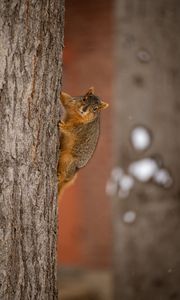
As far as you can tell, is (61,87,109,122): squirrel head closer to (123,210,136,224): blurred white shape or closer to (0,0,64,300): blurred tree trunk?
(0,0,64,300): blurred tree trunk

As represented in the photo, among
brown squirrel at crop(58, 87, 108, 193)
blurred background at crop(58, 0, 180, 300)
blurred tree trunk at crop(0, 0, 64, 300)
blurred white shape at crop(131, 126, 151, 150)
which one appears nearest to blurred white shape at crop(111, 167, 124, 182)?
blurred background at crop(58, 0, 180, 300)

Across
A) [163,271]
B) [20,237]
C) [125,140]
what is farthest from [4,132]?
[163,271]

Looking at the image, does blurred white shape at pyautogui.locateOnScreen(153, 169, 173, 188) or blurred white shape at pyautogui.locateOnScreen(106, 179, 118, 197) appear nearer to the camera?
blurred white shape at pyautogui.locateOnScreen(153, 169, 173, 188)

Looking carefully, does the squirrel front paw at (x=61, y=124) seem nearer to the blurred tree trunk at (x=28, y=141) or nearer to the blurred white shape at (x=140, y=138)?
the blurred tree trunk at (x=28, y=141)

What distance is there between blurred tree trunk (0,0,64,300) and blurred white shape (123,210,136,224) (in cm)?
214

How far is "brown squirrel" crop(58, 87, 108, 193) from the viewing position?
85.7 inches

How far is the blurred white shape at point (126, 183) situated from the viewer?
407cm

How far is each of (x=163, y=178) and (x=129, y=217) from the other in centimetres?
37

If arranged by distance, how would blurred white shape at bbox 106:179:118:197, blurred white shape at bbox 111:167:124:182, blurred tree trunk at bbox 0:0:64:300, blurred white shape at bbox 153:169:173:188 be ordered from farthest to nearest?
blurred white shape at bbox 106:179:118:197 → blurred white shape at bbox 111:167:124:182 → blurred white shape at bbox 153:169:173:188 → blurred tree trunk at bbox 0:0:64:300

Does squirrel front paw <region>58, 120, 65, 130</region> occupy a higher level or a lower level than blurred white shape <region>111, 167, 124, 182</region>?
higher

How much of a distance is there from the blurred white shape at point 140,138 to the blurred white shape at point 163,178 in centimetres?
21

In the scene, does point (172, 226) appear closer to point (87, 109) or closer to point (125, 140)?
point (125, 140)

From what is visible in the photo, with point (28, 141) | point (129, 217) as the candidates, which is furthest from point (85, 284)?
point (28, 141)

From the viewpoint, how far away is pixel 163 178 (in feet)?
13.1
